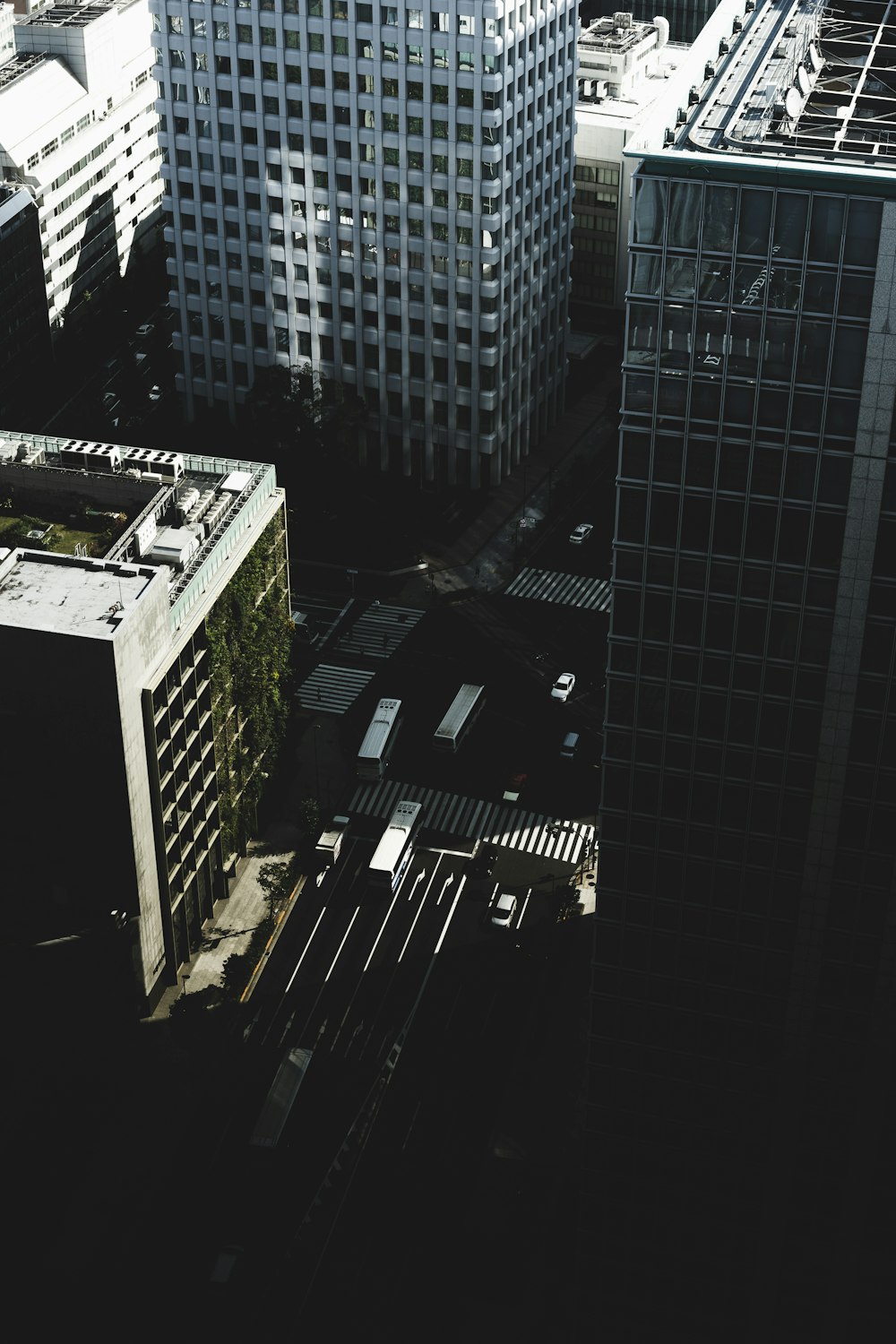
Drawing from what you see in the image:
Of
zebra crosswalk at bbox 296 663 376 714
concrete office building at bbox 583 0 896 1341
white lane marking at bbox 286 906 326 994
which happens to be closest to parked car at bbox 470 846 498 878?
white lane marking at bbox 286 906 326 994

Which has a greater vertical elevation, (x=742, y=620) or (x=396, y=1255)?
(x=742, y=620)

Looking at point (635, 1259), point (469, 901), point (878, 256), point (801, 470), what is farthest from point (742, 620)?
point (469, 901)

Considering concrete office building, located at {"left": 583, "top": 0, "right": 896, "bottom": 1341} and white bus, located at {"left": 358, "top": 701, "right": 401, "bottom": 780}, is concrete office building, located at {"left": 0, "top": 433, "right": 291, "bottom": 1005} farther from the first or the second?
concrete office building, located at {"left": 583, "top": 0, "right": 896, "bottom": 1341}

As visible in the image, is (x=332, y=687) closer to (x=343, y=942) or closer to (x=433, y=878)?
(x=433, y=878)

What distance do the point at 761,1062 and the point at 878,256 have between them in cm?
4683

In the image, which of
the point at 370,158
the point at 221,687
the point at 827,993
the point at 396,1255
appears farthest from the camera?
the point at 370,158

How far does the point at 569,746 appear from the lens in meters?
174

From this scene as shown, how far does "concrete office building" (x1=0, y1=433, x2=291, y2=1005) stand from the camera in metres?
128

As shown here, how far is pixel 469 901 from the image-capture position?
15625 cm

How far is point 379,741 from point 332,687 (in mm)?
14612

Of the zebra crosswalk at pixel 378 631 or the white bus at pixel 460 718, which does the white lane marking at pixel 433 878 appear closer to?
the white bus at pixel 460 718

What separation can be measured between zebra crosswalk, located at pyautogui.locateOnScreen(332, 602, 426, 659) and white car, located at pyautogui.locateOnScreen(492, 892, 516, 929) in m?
40.9

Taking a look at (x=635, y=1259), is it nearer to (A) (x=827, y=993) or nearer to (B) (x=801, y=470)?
(A) (x=827, y=993)

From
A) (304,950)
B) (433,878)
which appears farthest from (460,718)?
(304,950)
